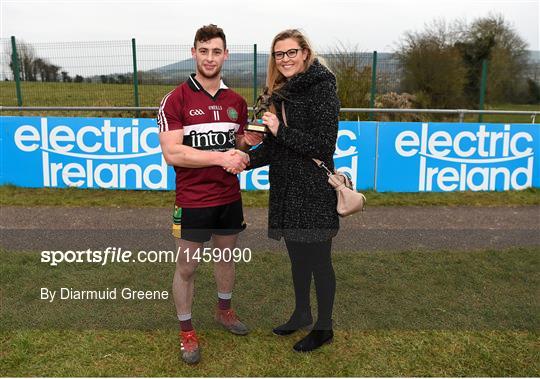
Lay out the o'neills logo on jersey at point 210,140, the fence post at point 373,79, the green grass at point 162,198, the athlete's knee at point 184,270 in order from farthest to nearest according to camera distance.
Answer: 1. the fence post at point 373,79
2. the green grass at point 162,198
3. the athlete's knee at point 184,270
4. the o'neills logo on jersey at point 210,140

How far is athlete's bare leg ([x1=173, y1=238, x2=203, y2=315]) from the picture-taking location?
3.03m

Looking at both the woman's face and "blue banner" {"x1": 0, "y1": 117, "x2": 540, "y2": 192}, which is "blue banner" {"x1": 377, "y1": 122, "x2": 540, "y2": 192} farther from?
the woman's face

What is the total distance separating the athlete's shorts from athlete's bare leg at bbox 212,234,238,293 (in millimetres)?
62

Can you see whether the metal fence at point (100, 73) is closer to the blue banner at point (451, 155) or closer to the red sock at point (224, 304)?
the blue banner at point (451, 155)

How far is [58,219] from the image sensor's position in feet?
19.6

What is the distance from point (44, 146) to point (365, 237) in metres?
4.91

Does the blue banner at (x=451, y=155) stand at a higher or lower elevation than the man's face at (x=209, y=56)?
lower

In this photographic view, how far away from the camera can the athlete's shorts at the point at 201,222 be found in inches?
118

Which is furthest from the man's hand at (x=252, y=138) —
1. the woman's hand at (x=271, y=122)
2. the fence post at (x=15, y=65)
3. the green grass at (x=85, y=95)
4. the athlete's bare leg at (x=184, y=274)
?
the fence post at (x=15, y=65)

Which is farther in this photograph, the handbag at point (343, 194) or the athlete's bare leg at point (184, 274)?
the athlete's bare leg at point (184, 274)

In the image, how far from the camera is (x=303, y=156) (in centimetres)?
295

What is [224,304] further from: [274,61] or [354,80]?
[354,80]

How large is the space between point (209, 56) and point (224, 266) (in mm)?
1401

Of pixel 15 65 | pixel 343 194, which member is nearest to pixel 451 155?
pixel 343 194
